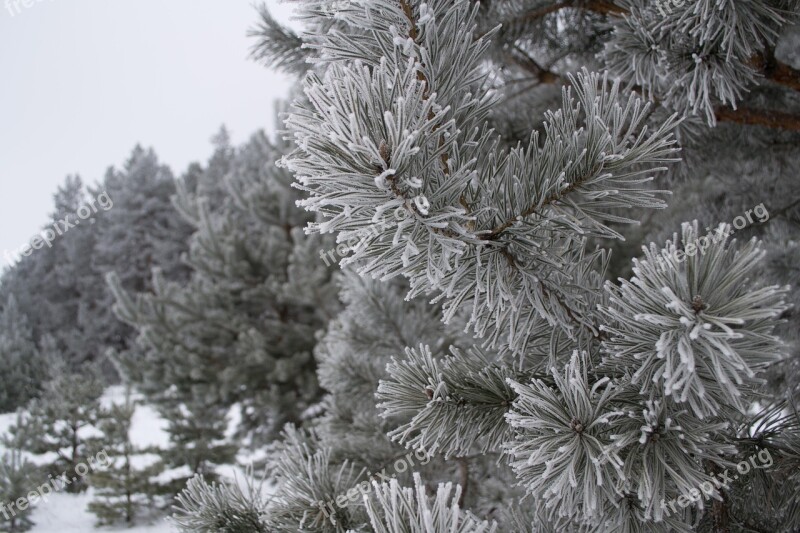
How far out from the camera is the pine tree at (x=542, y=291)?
788mm

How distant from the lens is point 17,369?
10.2 meters

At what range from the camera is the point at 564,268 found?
105cm

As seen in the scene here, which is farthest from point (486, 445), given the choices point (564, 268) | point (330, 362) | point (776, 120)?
point (776, 120)

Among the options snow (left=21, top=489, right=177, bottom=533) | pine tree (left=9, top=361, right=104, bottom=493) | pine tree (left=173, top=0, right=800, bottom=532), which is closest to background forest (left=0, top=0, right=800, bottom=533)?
A: pine tree (left=173, top=0, right=800, bottom=532)

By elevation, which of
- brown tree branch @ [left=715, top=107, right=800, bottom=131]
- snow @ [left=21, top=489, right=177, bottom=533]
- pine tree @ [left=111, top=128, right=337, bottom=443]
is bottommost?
snow @ [left=21, top=489, right=177, bottom=533]

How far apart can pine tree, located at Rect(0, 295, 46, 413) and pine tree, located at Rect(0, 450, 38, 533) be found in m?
3.25

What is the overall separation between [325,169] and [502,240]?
343mm

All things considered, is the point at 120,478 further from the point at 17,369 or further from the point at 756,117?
the point at 756,117

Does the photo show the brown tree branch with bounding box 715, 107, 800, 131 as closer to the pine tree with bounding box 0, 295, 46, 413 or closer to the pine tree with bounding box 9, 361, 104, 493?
the pine tree with bounding box 9, 361, 104, 493
